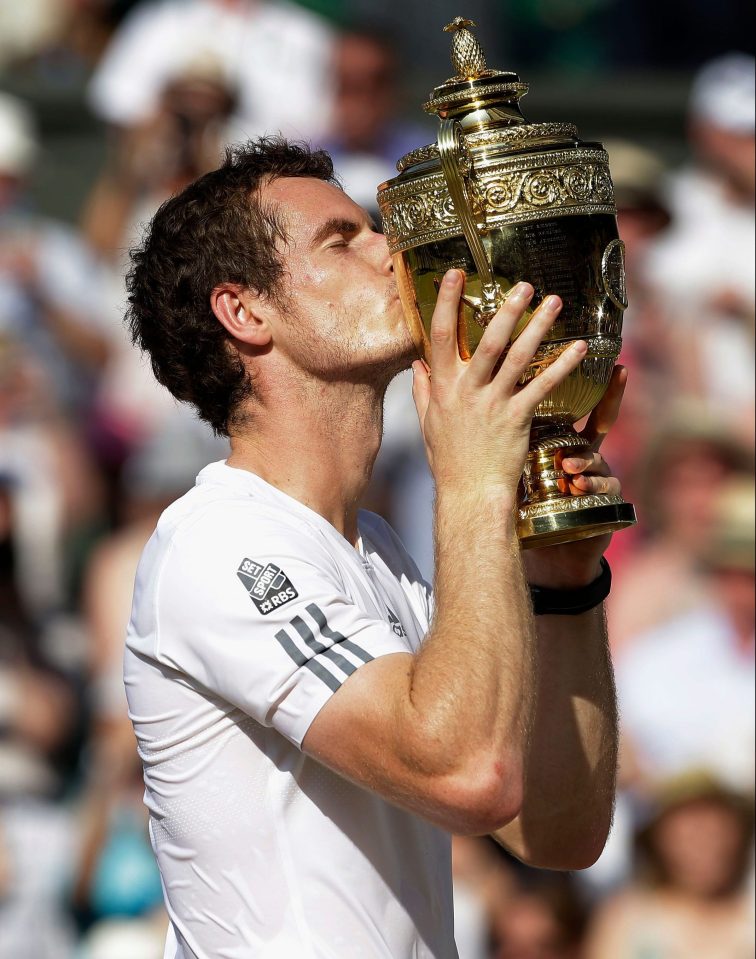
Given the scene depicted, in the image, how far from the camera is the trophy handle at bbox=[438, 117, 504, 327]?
248cm

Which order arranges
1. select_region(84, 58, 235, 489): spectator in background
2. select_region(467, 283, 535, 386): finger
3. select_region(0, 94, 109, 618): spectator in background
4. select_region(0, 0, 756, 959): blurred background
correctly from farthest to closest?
select_region(84, 58, 235, 489): spectator in background < select_region(0, 94, 109, 618): spectator in background < select_region(0, 0, 756, 959): blurred background < select_region(467, 283, 535, 386): finger

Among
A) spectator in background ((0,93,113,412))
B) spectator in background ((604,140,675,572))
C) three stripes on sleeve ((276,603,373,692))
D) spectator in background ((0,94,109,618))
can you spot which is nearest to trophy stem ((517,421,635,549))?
three stripes on sleeve ((276,603,373,692))

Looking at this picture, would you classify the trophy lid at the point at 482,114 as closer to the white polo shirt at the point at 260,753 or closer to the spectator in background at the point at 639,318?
the white polo shirt at the point at 260,753

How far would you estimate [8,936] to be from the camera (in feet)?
17.9

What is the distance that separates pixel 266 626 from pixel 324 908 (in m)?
0.46

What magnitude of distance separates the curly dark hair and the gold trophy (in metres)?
0.25

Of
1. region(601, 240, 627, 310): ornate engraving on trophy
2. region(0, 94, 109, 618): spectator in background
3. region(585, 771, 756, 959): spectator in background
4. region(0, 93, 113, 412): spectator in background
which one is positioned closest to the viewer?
region(601, 240, 627, 310): ornate engraving on trophy

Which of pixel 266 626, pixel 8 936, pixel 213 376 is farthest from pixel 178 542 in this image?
pixel 8 936

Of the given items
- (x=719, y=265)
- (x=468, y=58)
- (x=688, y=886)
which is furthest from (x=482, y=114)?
(x=719, y=265)

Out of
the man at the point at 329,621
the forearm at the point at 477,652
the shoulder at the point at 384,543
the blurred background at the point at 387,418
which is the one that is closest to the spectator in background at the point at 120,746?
the blurred background at the point at 387,418

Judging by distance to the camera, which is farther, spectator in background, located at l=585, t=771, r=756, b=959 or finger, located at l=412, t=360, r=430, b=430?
spectator in background, located at l=585, t=771, r=756, b=959

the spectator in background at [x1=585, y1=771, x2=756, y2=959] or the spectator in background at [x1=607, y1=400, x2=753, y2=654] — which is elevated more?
the spectator in background at [x1=607, y1=400, x2=753, y2=654]

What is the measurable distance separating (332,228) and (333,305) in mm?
158

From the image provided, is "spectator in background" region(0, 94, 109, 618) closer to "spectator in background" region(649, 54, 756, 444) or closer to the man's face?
"spectator in background" region(649, 54, 756, 444)
